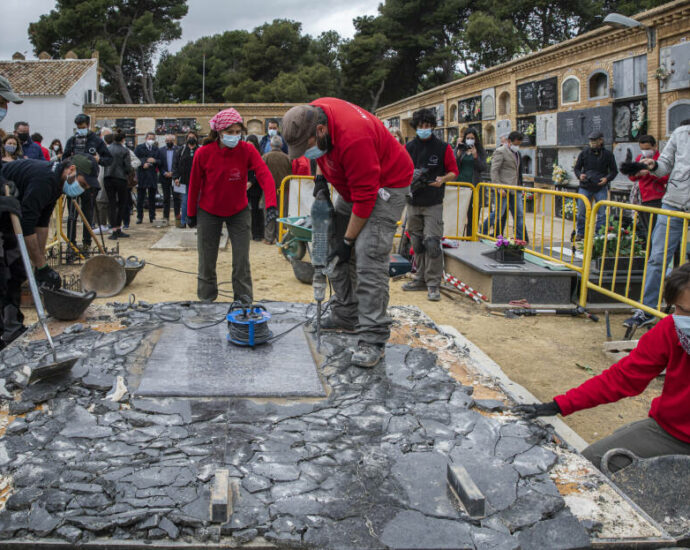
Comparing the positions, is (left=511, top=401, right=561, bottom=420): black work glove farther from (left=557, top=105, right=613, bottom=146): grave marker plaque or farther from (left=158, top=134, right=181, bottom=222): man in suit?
(left=557, top=105, right=613, bottom=146): grave marker plaque

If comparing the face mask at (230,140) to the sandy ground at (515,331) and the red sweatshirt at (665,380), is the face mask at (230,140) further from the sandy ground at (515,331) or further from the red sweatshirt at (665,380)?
the red sweatshirt at (665,380)

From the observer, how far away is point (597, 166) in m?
10.3

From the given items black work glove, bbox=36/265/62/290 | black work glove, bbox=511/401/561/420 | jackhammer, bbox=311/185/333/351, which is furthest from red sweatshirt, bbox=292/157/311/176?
black work glove, bbox=511/401/561/420

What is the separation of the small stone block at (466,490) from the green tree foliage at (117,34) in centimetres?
4723

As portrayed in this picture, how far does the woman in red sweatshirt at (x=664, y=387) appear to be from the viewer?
2.88m

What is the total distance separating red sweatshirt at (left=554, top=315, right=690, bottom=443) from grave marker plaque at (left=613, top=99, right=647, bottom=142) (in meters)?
11.0

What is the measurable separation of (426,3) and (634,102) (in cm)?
3781

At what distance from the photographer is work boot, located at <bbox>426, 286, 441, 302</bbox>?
7360 millimetres

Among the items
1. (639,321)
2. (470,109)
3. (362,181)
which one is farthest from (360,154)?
(470,109)

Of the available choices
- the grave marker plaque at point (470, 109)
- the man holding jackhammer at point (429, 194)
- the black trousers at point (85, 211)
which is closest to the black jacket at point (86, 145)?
the black trousers at point (85, 211)

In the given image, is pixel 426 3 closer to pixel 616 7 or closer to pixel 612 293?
pixel 616 7

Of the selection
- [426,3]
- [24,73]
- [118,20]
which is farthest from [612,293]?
[118,20]

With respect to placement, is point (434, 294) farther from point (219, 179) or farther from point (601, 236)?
point (219, 179)

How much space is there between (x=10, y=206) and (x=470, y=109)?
19460mm
